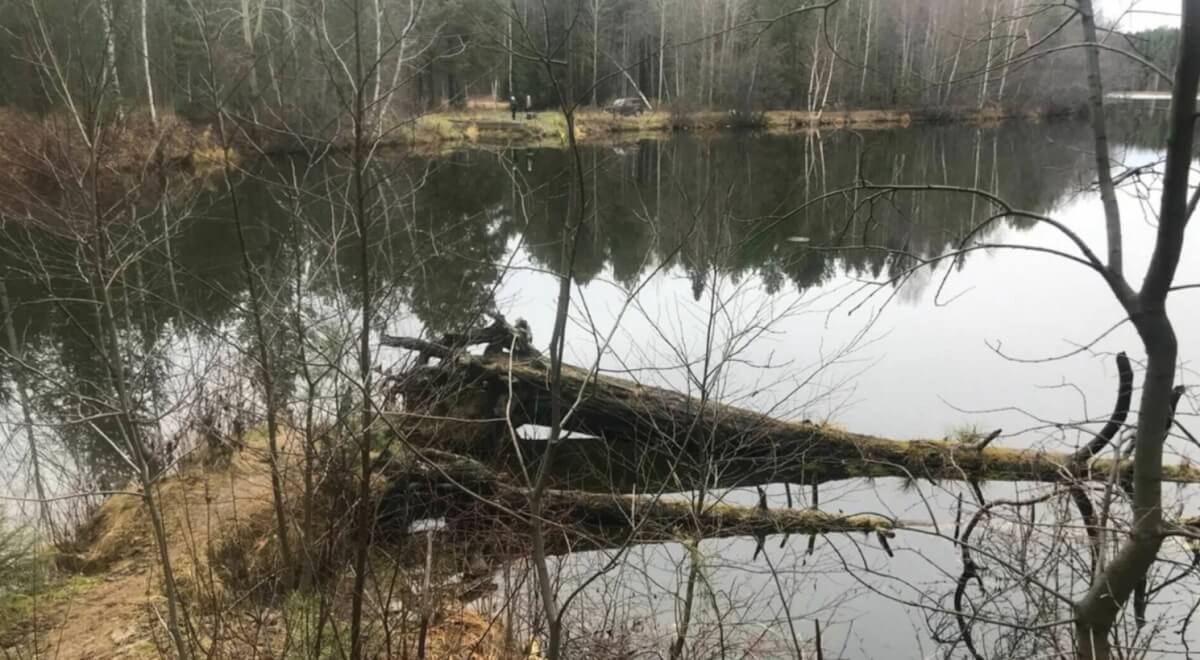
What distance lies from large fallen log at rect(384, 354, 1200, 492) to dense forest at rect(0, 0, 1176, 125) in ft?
8.72

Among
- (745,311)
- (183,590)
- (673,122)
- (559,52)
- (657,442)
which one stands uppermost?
(673,122)

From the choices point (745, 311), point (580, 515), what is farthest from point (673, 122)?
point (580, 515)

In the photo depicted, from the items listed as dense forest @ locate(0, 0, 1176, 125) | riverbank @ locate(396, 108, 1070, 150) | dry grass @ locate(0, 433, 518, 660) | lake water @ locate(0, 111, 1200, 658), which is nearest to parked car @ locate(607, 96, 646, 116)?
riverbank @ locate(396, 108, 1070, 150)

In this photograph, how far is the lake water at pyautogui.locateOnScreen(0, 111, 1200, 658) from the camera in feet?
14.5

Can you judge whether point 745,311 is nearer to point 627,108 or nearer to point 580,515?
point 580,515

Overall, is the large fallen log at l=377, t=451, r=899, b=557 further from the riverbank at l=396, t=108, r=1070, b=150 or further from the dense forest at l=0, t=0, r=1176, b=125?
the riverbank at l=396, t=108, r=1070, b=150

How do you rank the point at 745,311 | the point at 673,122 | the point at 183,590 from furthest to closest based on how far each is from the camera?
the point at 673,122, the point at 745,311, the point at 183,590

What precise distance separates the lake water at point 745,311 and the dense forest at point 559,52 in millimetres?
485

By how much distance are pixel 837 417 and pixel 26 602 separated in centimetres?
718

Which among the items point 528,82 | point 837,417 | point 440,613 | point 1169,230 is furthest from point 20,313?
point 528,82

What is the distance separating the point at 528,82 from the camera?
33781 mm

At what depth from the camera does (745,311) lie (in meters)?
9.00

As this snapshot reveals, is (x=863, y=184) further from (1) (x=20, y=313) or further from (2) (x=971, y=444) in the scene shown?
(1) (x=20, y=313)

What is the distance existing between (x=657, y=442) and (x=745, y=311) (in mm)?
2154
